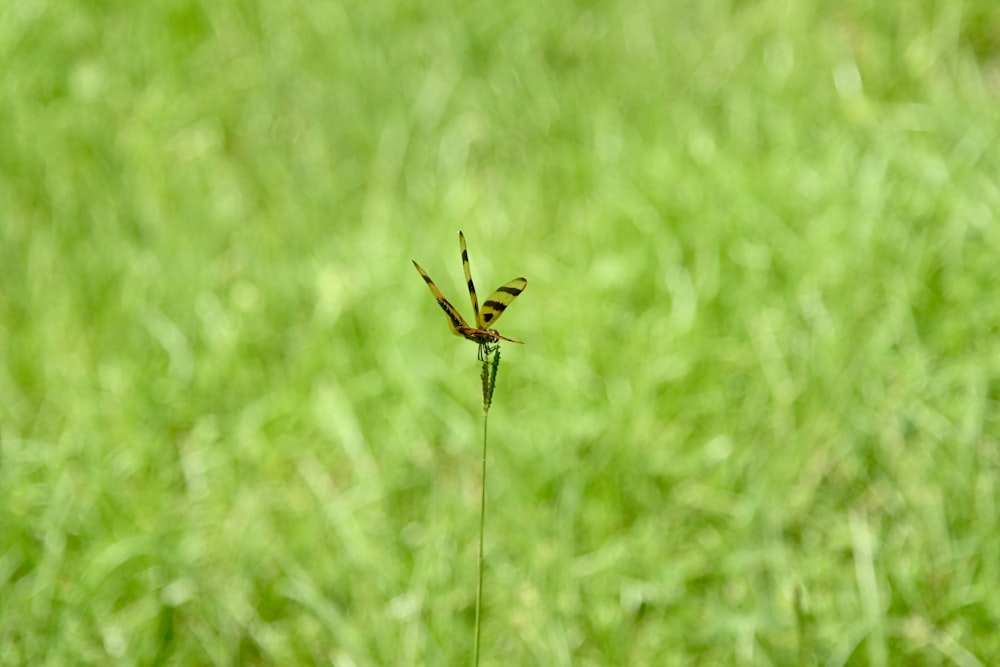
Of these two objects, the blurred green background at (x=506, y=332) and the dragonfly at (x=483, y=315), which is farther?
the blurred green background at (x=506, y=332)

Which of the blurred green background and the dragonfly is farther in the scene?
the blurred green background

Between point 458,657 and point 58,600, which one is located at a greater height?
point 58,600

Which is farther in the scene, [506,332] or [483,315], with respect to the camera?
[506,332]

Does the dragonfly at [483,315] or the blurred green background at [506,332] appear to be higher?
the dragonfly at [483,315]

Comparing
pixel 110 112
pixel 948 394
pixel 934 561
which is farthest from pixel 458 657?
pixel 110 112

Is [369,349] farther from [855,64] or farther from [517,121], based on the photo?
[855,64]

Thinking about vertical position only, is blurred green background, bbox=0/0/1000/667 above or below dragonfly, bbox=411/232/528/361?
below

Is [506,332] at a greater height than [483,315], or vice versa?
[483,315]

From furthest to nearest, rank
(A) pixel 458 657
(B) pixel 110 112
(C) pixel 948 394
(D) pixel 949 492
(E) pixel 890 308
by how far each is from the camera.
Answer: (B) pixel 110 112
(E) pixel 890 308
(C) pixel 948 394
(D) pixel 949 492
(A) pixel 458 657
